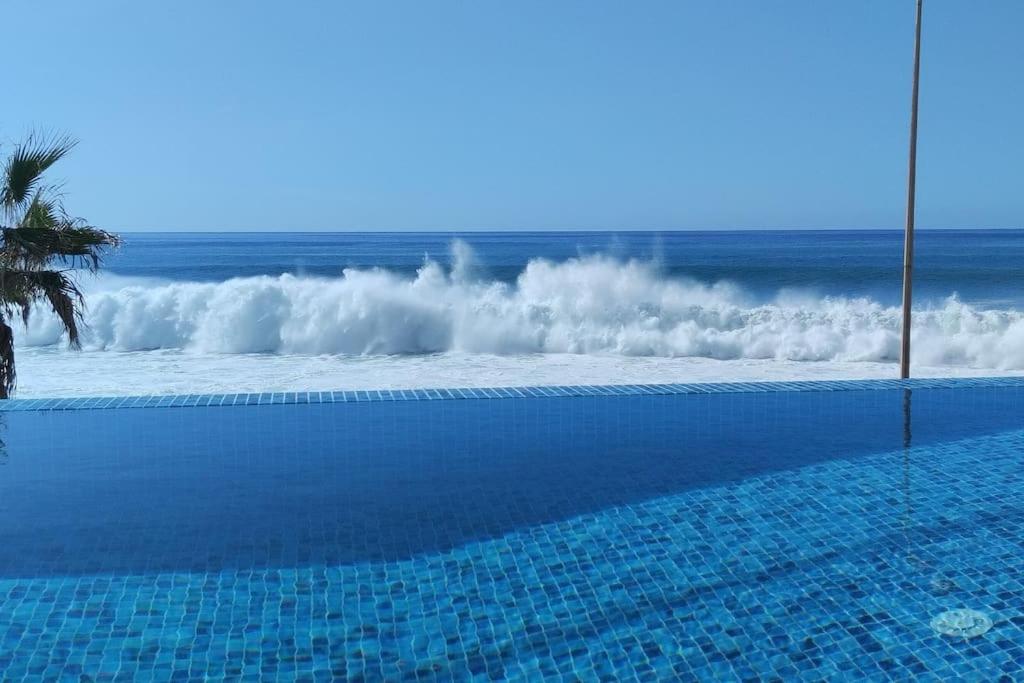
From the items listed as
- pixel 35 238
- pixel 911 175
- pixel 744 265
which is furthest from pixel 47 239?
pixel 744 265

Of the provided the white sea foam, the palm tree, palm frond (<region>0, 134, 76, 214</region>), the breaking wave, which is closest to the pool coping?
the palm tree

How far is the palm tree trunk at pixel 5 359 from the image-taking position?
22.0 feet

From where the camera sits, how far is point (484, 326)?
54.4 ft

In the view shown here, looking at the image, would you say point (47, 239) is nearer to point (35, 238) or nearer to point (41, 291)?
point (35, 238)

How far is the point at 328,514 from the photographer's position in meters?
3.89

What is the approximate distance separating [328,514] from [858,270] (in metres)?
29.3

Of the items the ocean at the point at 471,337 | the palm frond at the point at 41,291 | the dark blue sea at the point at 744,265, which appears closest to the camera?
the palm frond at the point at 41,291

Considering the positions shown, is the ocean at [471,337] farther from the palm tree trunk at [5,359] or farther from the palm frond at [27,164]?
the palm frond at [27,164]

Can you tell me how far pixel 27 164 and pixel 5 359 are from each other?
4.26 ft

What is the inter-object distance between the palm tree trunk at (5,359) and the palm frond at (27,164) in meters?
0.79

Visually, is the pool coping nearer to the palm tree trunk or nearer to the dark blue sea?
the palm tree trunk

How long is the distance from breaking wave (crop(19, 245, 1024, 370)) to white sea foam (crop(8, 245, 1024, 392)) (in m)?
Answer: 0.02

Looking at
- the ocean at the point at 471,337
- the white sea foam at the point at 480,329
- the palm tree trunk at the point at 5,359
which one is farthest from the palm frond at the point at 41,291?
the white sea foam at the point at 480,329

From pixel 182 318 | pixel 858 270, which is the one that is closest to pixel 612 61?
pixel 182 318
